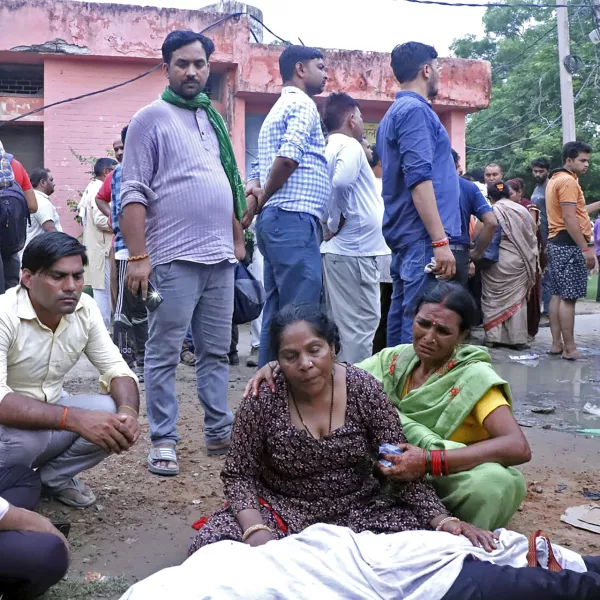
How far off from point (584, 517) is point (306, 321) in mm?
1582

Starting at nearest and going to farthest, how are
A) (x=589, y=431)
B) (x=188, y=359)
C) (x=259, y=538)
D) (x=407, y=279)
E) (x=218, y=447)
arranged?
(x=259, y=538), (x=407, y=279), (x=218, y=447), (x=589, y=431), (x=188, y=359)

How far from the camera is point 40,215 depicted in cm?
761

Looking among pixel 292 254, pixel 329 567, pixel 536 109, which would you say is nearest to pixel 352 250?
pixel 292 254

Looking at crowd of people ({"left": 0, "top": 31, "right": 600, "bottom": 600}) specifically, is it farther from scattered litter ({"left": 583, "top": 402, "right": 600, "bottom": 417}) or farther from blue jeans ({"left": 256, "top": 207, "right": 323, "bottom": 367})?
scattered litter ({"left": 583, "top": 402, "right": 600, "bottom": 417})

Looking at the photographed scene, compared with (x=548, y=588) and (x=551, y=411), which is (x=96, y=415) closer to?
(x=548, y=588)

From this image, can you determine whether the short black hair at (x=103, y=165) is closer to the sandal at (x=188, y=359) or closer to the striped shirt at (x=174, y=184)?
the sandal at (x=188, y=359)

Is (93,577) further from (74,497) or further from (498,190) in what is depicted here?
(498,190)

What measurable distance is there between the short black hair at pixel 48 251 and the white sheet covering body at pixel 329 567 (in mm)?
1325

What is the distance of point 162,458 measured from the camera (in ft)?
12.8

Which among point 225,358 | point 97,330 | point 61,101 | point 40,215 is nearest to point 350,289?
point 225,358

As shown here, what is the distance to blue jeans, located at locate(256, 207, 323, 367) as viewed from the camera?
14.2 ft

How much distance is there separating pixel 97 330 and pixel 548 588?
206 centimetres

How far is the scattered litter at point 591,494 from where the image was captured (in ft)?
12.0

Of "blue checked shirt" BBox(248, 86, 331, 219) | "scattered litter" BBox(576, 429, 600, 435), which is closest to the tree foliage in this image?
"scattered litter" BBox(576, 429, 600, 435)
